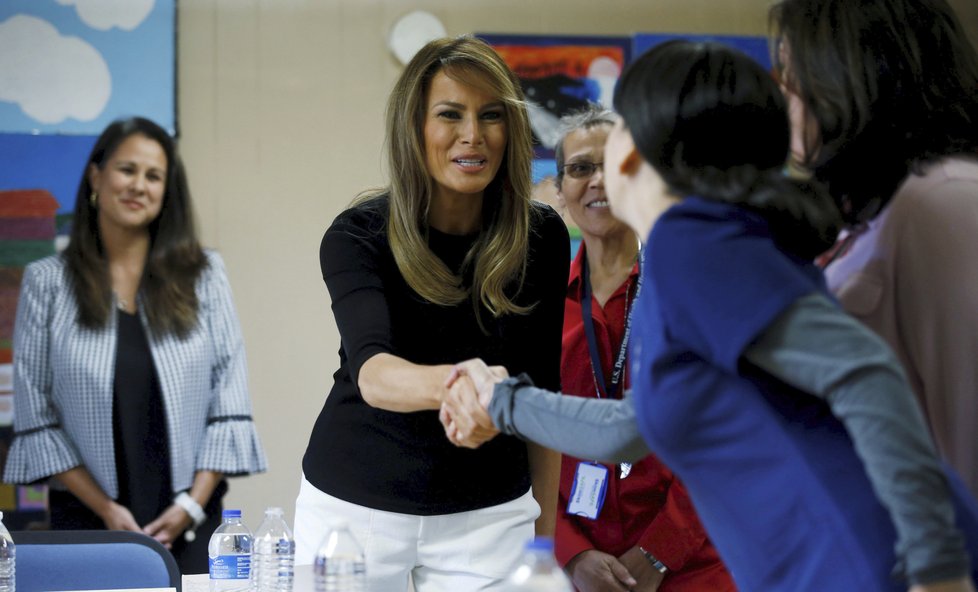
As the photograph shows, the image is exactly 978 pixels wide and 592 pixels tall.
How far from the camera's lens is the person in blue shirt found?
41.2 inches

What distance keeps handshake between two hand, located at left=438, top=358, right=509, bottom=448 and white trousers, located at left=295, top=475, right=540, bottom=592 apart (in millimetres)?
263

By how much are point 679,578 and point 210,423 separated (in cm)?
209

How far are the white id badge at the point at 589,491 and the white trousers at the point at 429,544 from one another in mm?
537

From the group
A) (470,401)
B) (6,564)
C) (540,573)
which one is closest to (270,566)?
(470,401)

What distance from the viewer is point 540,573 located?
135cm

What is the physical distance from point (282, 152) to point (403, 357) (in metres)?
2.69

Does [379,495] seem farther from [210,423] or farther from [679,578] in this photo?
[210,423]

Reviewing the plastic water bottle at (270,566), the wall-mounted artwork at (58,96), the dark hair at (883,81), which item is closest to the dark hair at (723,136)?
the dark hair at (883,81)

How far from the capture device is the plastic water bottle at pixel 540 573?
1271mm

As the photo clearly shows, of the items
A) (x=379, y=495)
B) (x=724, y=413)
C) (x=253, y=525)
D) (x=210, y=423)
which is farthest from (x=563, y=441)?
(x=253, y=525)

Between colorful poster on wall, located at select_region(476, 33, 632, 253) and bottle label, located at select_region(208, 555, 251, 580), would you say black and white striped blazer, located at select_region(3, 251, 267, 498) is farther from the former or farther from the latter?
bottle label, located at select_region(208, 555, 251, 580)

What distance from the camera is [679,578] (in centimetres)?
251

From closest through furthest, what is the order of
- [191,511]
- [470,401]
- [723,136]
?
1. [723,136]
2. [470,401]
3. [191,511]

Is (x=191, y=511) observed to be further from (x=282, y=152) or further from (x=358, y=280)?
(x=358, y=280)
